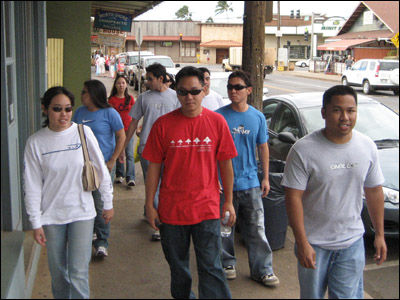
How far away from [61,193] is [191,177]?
88 cm

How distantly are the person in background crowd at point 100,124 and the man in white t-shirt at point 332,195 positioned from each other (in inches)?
97.1

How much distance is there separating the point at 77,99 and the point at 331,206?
7.09 m

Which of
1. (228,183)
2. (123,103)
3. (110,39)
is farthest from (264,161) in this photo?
(110,39)

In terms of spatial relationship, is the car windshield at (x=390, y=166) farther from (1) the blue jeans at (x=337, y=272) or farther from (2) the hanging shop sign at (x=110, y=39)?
(2) the hanging shop sign at (x=110, y=39)

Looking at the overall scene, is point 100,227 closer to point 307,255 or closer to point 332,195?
point 307,255

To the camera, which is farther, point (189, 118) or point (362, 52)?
point (362, 52)

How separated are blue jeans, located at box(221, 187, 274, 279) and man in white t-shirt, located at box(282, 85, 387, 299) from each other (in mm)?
1284

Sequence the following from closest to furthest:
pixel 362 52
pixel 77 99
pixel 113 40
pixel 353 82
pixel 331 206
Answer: pixel 331 206, pixel 77 99, pixel 113 40, pixel 353 82, pixel 362 52

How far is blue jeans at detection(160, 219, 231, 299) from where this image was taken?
358cm

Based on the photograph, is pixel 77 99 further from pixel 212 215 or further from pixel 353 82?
pixel 353 82

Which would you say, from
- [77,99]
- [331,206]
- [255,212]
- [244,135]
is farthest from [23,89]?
[77,99]

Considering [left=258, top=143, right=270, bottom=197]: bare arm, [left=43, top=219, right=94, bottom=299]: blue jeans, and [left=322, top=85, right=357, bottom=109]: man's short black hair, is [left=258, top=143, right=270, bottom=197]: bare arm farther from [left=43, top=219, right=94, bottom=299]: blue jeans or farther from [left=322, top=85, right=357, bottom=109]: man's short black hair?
[left=43, top=219, right=94, bottom=299]: blue jeans

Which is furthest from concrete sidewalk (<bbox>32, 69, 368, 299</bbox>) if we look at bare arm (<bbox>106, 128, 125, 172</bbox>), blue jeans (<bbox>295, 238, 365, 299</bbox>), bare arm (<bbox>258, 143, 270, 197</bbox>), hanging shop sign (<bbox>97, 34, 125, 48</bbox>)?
hanging shop sign (<bbox>97, 34, 125, 48</bbox>)

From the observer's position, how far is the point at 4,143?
3.27 meters
